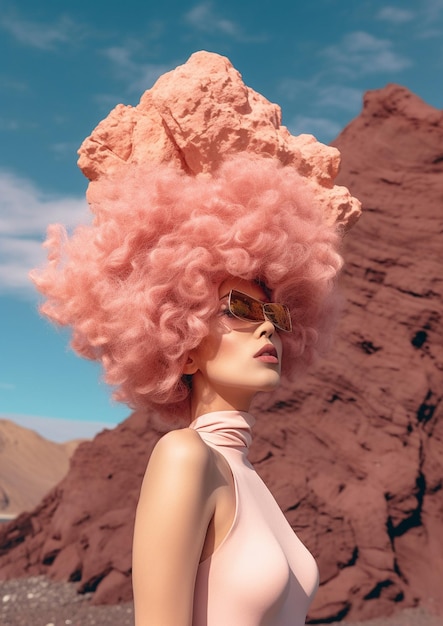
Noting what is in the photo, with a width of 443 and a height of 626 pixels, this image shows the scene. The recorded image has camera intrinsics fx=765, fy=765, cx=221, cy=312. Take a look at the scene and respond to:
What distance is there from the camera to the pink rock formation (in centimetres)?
271

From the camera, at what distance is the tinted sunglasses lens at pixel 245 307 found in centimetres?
251

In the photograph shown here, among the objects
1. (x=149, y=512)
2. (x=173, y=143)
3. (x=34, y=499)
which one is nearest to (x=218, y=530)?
(x=149, y=512)

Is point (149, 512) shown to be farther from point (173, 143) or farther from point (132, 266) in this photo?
point (173, 143)

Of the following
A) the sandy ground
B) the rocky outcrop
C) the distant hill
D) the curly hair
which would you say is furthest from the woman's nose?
the distant hill

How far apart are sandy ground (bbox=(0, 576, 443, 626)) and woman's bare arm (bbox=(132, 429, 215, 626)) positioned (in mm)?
7001

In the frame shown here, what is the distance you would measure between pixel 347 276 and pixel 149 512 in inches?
344

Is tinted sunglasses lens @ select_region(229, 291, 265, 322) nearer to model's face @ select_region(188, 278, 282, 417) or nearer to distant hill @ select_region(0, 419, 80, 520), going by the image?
model's face @ select_region(188, 278, 282, 417)

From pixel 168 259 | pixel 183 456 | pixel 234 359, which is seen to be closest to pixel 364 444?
pixel 234 359

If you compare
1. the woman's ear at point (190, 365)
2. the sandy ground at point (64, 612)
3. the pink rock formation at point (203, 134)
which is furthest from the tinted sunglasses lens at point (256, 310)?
the sandy ground at point (64, 612)

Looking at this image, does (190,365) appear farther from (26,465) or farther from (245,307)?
(26,465)

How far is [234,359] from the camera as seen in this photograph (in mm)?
2514

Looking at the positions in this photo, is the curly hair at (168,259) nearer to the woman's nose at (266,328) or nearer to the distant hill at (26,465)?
the woman's nose at (266,328)

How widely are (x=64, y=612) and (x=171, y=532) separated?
7754 mm

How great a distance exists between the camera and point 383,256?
10523mm
